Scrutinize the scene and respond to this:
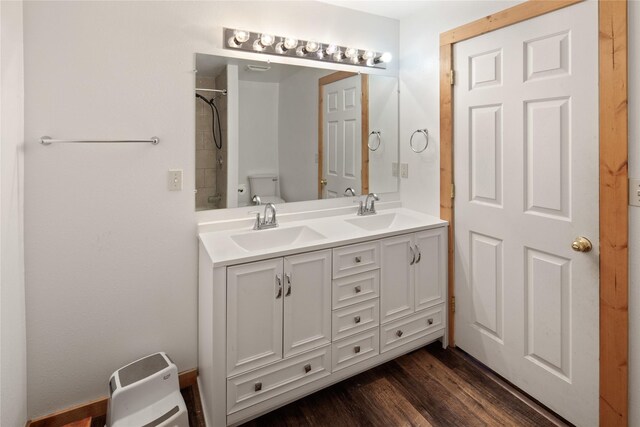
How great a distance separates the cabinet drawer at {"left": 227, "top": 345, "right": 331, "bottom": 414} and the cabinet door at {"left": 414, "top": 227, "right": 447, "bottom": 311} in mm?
728

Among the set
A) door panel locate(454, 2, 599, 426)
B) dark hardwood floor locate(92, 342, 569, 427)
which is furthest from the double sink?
dark hardwood floor locate(92, 342, 569, 427)

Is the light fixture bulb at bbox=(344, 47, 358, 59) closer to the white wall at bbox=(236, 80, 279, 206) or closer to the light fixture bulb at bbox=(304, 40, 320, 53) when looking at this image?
the light fixture bulb at bbox=(304, 40, 320, 53)

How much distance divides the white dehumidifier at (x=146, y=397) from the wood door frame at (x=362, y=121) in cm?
140

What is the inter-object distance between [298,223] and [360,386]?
103 cm

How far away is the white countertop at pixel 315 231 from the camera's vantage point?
1719 mm

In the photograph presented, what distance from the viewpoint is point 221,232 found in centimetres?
210

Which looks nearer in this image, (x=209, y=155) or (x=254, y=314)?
(x=254, y=314)

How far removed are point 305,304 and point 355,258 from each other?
1.22 ft

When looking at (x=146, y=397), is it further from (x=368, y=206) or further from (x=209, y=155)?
(x=368, y=206)

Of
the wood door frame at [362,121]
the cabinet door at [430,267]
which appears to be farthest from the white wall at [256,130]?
the cabinet door at [430,267]

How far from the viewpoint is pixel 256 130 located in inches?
88.1

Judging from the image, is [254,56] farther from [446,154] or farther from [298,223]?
[446,154]

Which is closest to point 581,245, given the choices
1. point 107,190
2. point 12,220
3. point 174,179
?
point 174,179

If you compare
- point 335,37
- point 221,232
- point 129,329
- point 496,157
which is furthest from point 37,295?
point 496,157
